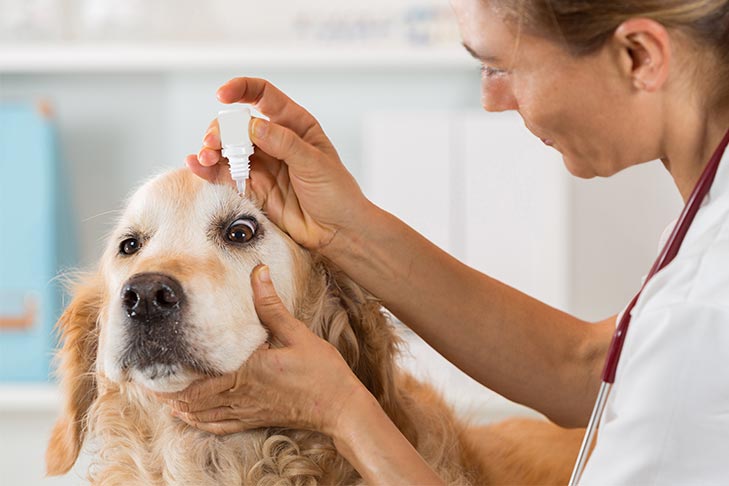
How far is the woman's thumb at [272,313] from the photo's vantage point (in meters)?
1.15

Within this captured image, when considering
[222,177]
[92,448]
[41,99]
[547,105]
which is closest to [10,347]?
[41,99]

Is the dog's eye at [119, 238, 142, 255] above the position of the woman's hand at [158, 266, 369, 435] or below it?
above

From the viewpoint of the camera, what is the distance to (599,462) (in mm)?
941

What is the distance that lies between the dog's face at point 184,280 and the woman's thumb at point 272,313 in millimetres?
15

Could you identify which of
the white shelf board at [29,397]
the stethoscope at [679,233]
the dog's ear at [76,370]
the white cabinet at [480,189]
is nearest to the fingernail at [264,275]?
the dog's ear at [76,370]

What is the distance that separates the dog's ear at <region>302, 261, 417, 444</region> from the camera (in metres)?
1.32

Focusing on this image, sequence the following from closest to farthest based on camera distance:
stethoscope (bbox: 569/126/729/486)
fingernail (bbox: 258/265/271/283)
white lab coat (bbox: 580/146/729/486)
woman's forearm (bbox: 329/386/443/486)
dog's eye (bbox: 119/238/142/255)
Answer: white lab coat (bbox: 580/146/729/486)
stethoscope (bbox: 569/126/729/486)
woman's forearm (bbox: 329/386/443/486)
fingernail (bbox: 258/265/271/283)
dog's eye (bbox: 119/238/142/255)

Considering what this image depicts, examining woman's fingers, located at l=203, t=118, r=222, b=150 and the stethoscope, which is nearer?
the stethoscope

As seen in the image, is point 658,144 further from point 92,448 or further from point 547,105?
point 92,448

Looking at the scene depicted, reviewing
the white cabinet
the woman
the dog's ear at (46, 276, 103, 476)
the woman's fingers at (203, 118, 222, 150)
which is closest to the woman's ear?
the woman

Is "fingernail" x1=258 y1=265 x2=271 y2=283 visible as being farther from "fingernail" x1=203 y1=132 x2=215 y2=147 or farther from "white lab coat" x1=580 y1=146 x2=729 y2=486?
"white lab coat" x1=580 y1=146 x2=729 y2=486

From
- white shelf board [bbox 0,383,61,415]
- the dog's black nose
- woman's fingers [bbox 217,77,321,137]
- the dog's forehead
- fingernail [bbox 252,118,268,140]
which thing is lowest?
white shelf board [bbox 0,383,61,415]

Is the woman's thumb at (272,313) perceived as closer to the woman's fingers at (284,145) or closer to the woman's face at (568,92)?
the woman's fingers at (284,145)

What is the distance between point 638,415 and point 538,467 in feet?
1.80
